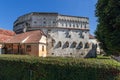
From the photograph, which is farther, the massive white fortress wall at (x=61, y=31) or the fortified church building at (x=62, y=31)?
the massive white fortress wall at (x=61, y=31)

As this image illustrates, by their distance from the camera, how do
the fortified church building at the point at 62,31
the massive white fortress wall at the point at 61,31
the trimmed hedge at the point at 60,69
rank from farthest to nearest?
the massive white fortress wall at the point at 61,31 → the fortified church building at the point at 62,31 → the trimmed hedge at the point at 60,69

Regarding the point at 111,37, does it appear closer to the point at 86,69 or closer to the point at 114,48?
the point at 114,48

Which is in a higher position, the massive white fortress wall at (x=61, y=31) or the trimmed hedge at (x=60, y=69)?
the massive white fortress wall at (x=61, y=31)

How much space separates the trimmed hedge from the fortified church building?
123 feet

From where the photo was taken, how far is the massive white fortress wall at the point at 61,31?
2105 inches

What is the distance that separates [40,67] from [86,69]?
3032 mm

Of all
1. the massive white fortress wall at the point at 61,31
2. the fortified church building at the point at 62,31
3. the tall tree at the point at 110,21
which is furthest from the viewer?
the massive white fortress wall at the point at 61,31

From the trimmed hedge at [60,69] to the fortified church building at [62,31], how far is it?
1472 inches

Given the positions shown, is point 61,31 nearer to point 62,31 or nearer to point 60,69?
point 62,31

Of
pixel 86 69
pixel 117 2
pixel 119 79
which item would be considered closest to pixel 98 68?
pixel 86 69

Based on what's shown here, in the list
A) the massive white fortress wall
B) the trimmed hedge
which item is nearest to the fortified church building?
the massive white fortress wall

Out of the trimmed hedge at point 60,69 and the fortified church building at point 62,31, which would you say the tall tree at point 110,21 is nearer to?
the trimmed hedge at point 60,69

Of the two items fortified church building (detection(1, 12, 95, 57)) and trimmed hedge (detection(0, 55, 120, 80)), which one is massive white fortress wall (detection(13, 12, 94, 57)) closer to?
fortified church building (detection(1, 12, 95, 57))

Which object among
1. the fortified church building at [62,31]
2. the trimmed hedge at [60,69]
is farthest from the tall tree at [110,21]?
the fortified church building at [62,31]
